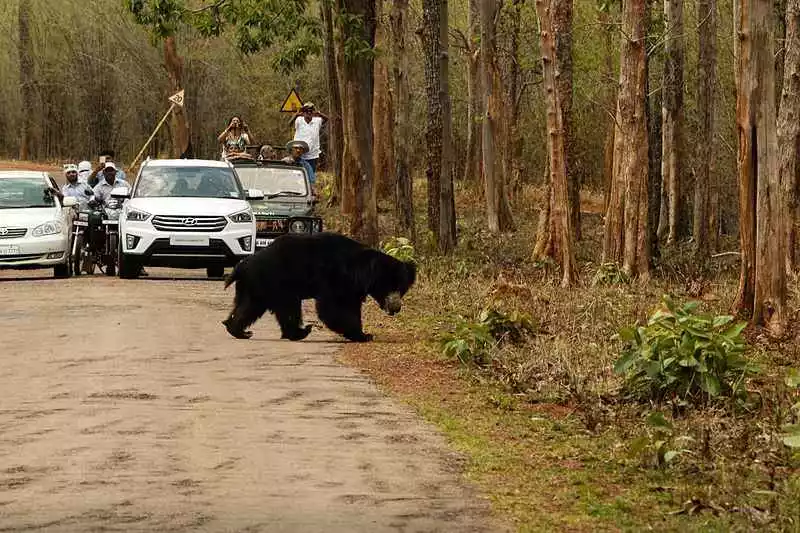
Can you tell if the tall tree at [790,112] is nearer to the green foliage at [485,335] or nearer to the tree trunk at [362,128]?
the green foliage at [485,335]

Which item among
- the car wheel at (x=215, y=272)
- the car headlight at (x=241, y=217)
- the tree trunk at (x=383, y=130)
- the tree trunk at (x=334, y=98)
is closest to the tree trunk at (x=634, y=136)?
the car headlight at (x=241, y=217)

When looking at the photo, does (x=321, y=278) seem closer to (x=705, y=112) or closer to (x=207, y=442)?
(x=207, y=442)

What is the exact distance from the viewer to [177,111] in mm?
51219

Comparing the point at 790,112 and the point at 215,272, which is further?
the point at 215,272

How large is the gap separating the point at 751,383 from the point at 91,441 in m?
5.37

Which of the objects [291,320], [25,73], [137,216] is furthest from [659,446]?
[25,73]

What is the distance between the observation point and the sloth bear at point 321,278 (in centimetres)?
1465

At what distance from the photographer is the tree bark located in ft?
51.3

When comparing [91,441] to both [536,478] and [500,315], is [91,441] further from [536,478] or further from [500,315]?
[500,315]

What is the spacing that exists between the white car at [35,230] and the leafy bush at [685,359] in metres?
14.7

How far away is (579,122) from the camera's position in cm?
4925

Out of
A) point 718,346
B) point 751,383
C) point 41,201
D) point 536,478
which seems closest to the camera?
point 536,478

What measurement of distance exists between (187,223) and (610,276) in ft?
19.9

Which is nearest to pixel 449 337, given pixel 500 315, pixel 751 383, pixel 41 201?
pixel 500 315
